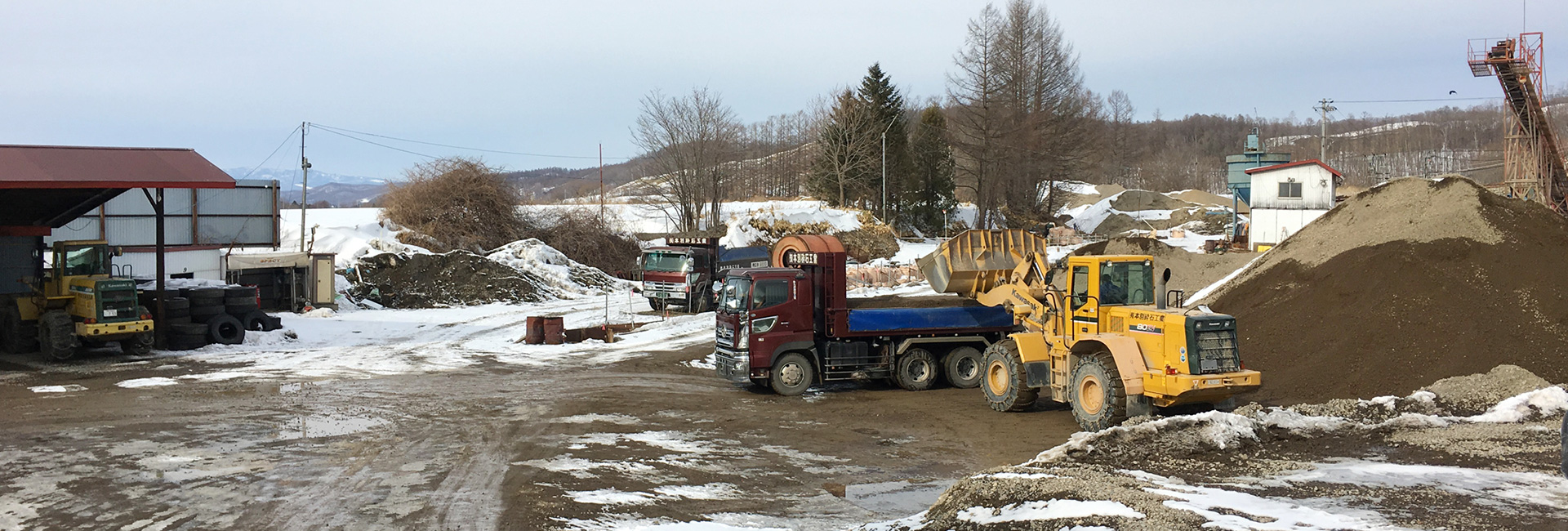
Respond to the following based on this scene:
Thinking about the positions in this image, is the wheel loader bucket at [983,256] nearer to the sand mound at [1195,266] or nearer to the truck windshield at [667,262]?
the sand mound at [1195,266]

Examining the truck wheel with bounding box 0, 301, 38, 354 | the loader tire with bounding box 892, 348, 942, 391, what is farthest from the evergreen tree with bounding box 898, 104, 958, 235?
the truck wheel with bounding box 0, 301, 38, 354

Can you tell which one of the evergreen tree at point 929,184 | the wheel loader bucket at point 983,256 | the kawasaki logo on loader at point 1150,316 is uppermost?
the evergreen tree at point 929,184

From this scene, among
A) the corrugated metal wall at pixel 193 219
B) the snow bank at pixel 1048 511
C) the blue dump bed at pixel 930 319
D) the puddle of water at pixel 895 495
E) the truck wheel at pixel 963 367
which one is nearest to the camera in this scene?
the snow bank at pixel 1048 511

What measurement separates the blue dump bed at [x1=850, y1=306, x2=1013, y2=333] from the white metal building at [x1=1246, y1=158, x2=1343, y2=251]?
24.3 meters

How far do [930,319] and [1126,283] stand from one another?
4.01m

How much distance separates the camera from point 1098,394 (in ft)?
43.0

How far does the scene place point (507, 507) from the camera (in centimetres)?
945

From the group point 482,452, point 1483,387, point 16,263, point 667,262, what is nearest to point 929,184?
point 667,262

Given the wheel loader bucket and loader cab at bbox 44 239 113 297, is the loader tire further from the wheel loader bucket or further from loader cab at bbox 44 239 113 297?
loader cab at bbox 44 239 113 297

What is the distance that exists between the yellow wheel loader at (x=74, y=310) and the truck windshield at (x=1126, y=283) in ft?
61.6

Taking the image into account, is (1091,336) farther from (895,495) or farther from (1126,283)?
(895,495)

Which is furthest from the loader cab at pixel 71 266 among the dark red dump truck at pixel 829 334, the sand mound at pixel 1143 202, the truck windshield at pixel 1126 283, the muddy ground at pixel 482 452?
the sand mound at pixel 1143 202

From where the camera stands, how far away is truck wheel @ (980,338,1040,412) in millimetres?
14469

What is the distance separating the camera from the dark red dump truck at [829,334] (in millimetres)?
16516
